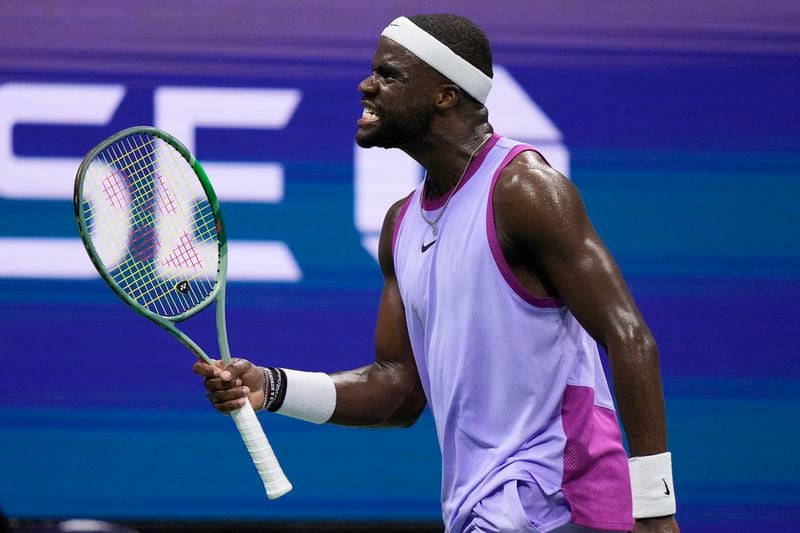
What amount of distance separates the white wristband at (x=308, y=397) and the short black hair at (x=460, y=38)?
830 mm

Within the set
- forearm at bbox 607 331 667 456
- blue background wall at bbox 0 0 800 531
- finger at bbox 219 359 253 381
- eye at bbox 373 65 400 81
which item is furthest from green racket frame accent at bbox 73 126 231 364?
blue background wall at bbox 0 0 800 531

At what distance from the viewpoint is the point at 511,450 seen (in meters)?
2.54

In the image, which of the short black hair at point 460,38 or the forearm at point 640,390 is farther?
the short black hair at point 460,38

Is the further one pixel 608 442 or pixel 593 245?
pixel 608 442

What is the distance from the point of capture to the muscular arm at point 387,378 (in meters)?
2.99

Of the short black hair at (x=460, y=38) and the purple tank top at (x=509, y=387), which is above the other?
the short black hair at (x=460, y=38)

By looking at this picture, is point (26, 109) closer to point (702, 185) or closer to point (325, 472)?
point (325, 472)

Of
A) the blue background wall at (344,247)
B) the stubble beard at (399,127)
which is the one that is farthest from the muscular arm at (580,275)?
the blue background wall at (344,247)

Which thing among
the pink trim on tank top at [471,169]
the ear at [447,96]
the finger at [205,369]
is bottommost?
the finger at [205,369]

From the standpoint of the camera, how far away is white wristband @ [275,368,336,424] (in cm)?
290

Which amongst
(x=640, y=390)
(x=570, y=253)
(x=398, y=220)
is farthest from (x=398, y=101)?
(x=640, y=390)

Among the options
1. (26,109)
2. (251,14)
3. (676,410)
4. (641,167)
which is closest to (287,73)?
(251,14)

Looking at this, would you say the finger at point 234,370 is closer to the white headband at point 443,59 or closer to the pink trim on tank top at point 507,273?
the pink trim on tank top at point 507,273

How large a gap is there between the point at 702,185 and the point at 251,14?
5.61 feet
